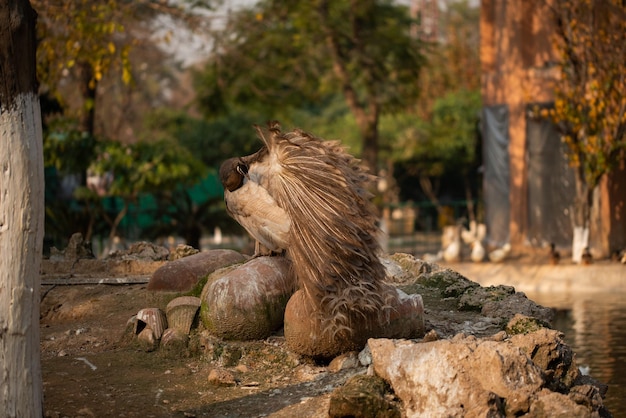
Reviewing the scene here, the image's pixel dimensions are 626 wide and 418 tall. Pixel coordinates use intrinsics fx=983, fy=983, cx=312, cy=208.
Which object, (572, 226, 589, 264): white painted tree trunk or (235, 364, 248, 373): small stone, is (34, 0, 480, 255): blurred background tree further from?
(235, 364, 248, 373): small stone

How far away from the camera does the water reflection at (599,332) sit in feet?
29.4

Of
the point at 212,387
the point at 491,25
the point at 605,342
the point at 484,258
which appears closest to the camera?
the point at 212,387

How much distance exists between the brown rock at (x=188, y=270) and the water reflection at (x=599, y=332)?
11.0ft

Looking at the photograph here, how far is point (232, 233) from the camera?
54.4 feet

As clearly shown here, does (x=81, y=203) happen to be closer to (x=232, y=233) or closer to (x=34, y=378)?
(x=232, y=233)

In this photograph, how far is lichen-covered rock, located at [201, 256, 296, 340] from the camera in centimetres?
687

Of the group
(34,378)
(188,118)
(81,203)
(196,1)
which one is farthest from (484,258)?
(188,118)

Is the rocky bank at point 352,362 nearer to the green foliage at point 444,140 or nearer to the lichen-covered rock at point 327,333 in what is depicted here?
the lichen-covered rock at point 327,333

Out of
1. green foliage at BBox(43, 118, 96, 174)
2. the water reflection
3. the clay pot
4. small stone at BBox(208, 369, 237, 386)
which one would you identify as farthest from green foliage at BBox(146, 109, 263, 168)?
small stone at BBox(208, 369, 237, 386)

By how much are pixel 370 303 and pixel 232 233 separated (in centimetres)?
1031

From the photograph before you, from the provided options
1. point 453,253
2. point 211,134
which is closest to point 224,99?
point 211,134

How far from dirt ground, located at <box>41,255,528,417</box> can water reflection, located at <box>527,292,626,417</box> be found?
199cm

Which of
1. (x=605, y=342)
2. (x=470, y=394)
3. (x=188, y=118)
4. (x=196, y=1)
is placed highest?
(x=196, y=1)

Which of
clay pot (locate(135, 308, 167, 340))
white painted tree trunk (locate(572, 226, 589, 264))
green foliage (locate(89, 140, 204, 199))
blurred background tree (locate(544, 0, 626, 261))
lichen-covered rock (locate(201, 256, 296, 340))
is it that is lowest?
white painted tree trunk (locate(572, 226, 589, 264))
